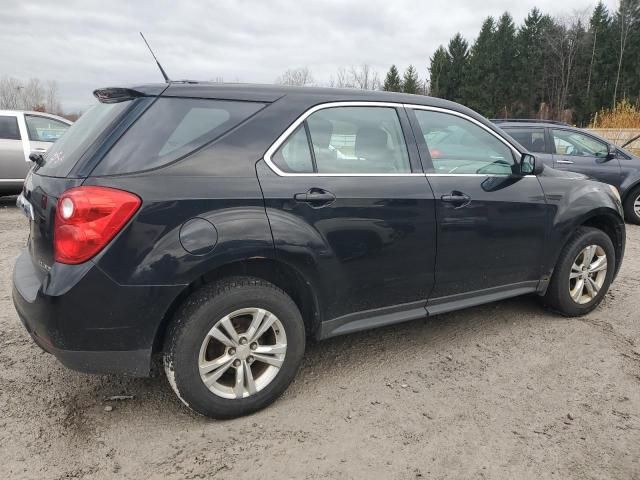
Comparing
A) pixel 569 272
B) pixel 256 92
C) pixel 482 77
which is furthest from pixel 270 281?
pixel 482 77

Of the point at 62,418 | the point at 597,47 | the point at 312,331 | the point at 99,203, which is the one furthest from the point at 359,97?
the point at 597,47

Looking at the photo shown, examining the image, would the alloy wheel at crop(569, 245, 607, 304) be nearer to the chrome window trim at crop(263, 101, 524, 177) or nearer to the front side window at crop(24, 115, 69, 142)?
the chrome window trim at crop(263, 101, 524, 177)

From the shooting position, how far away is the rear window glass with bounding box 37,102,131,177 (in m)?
2.41

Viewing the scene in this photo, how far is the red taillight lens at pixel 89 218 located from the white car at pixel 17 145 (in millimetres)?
7441

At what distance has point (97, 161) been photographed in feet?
7.53

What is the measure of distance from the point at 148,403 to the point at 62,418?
1.40 ft

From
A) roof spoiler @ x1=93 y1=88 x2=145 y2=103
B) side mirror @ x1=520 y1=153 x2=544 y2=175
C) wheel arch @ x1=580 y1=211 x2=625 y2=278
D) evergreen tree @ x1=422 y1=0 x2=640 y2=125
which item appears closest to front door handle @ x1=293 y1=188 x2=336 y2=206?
roof spoiler @ x1=93 y1=88 x2=145 y2=103

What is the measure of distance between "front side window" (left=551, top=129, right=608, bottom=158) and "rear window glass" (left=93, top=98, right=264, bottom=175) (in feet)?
23.1

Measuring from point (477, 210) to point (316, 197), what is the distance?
3.97 feet

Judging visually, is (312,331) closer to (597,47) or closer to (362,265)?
(362,265)

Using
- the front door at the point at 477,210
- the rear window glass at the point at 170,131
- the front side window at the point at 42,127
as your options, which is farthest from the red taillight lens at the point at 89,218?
the front side window at the point at 42,127

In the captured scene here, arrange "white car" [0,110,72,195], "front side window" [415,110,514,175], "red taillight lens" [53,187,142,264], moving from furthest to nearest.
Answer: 1. "white car" [0,110,72,195]
2. "front side window" [415,110,514,175]
3. "red taillight lens" [53,187,142,264]

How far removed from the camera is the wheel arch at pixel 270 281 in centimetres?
246

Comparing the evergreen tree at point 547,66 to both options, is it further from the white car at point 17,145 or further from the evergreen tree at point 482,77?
the white car at point 17,145
